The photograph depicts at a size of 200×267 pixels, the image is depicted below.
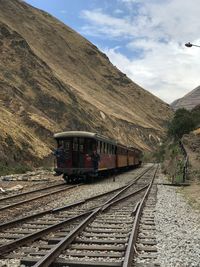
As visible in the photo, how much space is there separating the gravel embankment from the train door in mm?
10339

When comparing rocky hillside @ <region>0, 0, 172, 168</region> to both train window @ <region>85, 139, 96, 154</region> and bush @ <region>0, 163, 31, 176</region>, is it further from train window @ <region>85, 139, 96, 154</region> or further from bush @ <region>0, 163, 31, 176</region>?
train window @ <region>85, 139, 96, 154</region>

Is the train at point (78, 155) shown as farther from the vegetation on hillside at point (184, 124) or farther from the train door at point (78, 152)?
the vegetation on hillside at point (184, 124)

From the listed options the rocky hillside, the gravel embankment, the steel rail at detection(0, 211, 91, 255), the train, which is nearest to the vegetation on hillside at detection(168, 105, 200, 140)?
the rocky hillside

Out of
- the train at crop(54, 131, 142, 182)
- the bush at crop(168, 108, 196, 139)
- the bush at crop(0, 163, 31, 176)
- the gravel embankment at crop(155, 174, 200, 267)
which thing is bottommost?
the gravel embankment at crop(155, 174, 200, 267)

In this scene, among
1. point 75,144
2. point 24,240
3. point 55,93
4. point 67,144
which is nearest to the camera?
point 24,240

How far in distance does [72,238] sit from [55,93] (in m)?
62.7

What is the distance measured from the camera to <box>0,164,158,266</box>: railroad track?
306 inches

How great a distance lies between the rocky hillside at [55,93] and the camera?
5098 centimetres

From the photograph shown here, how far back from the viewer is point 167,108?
136625mm

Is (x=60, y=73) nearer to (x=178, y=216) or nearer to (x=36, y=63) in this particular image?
(x=36, y=63)

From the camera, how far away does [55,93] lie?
71250 mm

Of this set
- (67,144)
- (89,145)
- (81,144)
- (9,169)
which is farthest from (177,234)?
(9,169)

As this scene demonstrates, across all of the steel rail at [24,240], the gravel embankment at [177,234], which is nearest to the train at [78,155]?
the gravel embankment at [177,234]

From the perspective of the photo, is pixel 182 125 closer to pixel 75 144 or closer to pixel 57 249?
pixel 75 144
